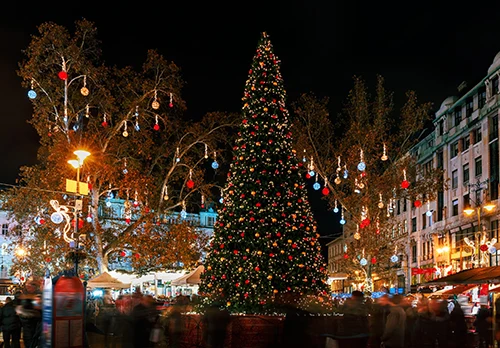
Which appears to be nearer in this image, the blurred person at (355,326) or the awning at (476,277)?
the blurred person at (355,326)

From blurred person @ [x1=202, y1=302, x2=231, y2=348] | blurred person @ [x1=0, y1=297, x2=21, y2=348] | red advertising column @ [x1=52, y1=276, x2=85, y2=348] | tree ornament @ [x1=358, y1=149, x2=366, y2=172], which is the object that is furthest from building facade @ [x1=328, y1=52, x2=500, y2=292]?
red advertising column @ [x1=52, y1=276, x2=85, y2=348]

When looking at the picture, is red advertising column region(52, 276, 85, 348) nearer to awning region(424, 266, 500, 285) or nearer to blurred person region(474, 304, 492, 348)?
blurred person region(474, 304, 492, 348)

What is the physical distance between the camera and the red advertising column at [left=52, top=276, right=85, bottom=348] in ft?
38.8

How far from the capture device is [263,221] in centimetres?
2036

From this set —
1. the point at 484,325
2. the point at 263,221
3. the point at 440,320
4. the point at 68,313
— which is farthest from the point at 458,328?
the point at 68,313

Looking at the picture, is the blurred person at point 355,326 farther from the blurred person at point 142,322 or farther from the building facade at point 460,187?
the building facade at point 460,187

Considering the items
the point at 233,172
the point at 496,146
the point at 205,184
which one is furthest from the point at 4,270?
the point at 233,172

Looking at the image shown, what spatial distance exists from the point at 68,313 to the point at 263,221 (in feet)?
29.9

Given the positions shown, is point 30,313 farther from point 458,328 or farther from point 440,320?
point 458,328

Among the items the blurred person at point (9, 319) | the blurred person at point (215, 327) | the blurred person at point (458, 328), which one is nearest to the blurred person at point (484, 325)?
→ the blurred person at point (458, 328)

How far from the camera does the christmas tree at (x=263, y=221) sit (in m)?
20.0

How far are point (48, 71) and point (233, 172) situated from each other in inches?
691

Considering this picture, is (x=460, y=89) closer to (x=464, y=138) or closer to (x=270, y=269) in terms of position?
(x=464, y=138)

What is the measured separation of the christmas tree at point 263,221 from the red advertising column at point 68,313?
Result: 25.6 ft
